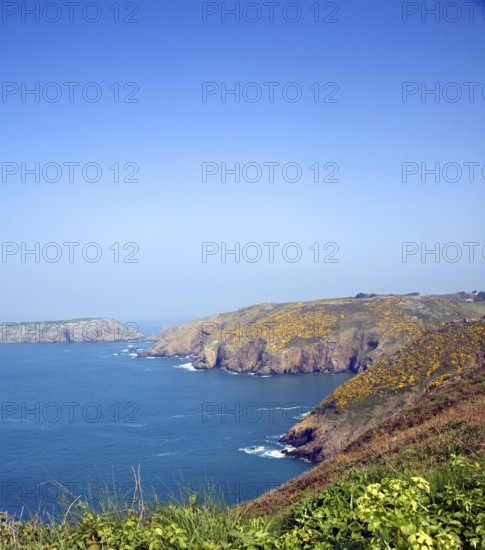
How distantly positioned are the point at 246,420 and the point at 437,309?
320 feet

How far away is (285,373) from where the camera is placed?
136375mm

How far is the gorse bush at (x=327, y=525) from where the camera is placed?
5.23 meters

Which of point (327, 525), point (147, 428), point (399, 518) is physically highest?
point (399, 518)

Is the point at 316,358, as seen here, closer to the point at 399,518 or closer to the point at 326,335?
the point at 326,335

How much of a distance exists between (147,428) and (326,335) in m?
75.9

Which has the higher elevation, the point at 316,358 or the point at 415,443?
the point at 415,443

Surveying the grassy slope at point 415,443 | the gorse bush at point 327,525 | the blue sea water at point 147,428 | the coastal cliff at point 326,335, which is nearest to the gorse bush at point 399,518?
the gorse bush at point 327,525

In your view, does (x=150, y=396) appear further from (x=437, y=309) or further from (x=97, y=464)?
(x=437, y=309)

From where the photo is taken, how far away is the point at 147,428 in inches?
3194

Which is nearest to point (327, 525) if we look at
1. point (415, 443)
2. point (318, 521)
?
point (318, 521)

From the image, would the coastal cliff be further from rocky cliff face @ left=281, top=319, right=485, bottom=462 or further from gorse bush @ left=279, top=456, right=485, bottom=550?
gorse bush @ left=279, top=456, right=485, bottom=550

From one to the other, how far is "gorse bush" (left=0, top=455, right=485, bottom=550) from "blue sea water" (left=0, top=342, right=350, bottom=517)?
768 inches

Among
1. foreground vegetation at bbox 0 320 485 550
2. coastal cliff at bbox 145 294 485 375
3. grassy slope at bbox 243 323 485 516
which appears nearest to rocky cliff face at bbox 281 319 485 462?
grassy slope at bbox 243 323 485 516

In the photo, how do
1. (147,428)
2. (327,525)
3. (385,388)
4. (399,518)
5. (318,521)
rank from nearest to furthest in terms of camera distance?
(399,518) < (327,525) < (318,521) < (385,388) < (147,428)
